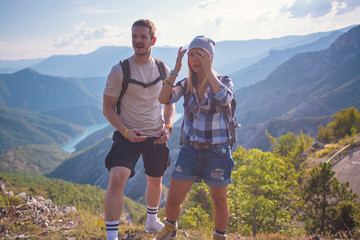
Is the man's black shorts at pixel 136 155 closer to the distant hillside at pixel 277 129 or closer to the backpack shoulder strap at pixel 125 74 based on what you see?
the backpack shoulder strap at pixel 125 74

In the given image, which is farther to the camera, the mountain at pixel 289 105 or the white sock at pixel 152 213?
the mountain at pixel 289 105

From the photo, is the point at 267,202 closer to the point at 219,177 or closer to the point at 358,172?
the point at 219,177

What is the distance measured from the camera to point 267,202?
10.5 metres

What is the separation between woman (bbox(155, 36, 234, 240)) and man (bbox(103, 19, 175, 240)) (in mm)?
653

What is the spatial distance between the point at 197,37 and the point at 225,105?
1.00 metres

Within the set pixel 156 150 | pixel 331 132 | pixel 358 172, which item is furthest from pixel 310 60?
pixel 156 150

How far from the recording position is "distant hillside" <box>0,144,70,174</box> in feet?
426

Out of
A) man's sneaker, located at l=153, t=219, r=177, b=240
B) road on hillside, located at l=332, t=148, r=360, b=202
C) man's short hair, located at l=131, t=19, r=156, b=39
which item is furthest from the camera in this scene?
road on hillside, located at l=332, t=148, r=360, b=202

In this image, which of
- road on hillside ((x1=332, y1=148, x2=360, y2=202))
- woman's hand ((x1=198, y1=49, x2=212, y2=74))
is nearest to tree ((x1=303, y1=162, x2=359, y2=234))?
road on hillside ((x1=332, y1=148, x2=360, y2=202))

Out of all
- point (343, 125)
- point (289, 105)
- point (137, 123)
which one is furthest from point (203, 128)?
point (289, 105)

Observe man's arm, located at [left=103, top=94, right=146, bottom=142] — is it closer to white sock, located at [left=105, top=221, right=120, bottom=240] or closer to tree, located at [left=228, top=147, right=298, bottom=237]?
white sock, located at [left=105, top=221, right=120, bottom=240]

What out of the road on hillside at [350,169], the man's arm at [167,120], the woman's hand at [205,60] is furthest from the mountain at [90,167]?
the woman's hand at [205,60]

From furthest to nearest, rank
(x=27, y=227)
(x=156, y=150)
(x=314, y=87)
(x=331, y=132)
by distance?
1. (x=314, y=87)
2. (x=331, y=132)
3. (x=27, y=227)
4. (x=156, y=150)

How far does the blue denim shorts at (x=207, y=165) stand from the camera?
300 centimetres
